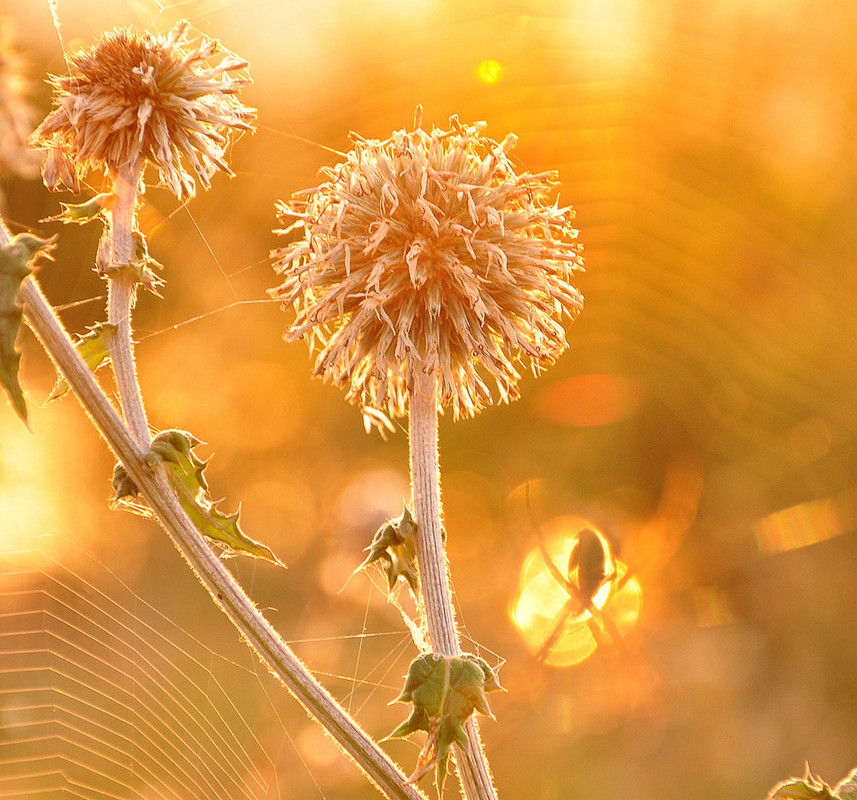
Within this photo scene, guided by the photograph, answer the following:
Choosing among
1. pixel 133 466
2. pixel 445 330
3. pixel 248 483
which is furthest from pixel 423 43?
pixel 133 466

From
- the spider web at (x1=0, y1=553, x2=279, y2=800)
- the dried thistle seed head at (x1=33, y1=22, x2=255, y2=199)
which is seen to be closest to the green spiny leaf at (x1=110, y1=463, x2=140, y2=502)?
the dried thistle seed head at (x1=33, y1=22, x2=255, y2=199)

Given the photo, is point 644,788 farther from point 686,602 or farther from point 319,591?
point 319,591

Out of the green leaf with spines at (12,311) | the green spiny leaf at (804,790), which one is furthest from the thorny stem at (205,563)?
the green spiny leaf at (804,790)

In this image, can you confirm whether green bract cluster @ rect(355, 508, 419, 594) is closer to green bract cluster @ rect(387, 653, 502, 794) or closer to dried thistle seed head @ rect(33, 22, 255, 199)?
green bract cluster @ rect(387, 653, 502, 794)

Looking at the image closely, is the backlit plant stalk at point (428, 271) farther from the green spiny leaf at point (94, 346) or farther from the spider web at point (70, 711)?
the spider web at point (70, 711)

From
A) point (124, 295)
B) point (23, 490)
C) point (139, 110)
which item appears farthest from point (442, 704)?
point (23, 490)

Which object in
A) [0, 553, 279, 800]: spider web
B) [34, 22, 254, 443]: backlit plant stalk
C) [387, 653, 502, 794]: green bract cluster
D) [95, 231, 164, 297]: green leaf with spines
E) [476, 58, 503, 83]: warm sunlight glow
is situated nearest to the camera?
[387, 653, 502, 794]: green bract cluster
